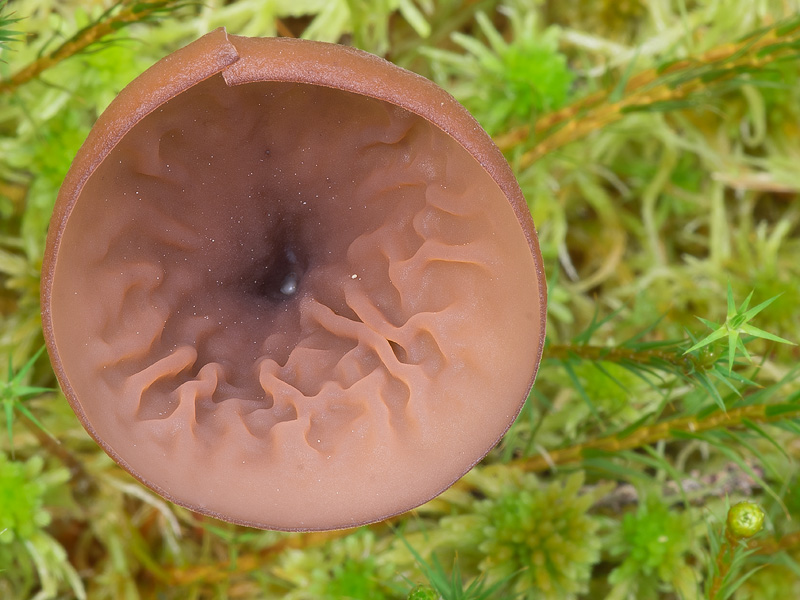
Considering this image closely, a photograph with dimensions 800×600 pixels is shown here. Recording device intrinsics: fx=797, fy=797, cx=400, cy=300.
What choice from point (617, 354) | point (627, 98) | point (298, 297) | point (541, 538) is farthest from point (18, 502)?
point (627, 98)

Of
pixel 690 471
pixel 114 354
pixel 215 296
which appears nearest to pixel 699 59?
pixel 690 471

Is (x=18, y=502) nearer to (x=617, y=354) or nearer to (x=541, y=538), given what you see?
(x=541, y=538)

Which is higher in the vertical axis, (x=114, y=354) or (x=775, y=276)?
(x=114, y=354)

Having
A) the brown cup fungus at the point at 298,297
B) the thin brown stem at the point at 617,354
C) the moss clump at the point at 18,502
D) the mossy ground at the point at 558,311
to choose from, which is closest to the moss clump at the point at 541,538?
the mossy ground at the point at 558,311

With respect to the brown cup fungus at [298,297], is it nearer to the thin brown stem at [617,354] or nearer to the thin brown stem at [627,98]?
the thin brown stem at [617,354]

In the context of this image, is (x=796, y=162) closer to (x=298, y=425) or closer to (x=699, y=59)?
(x=699, y=59)

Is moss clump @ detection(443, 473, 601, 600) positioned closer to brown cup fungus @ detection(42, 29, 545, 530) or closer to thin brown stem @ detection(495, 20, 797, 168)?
brown cup fungus @ detection(42, 29, 545, 530)

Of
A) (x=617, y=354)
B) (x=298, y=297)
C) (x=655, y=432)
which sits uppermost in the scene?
(x=298, y=297)
